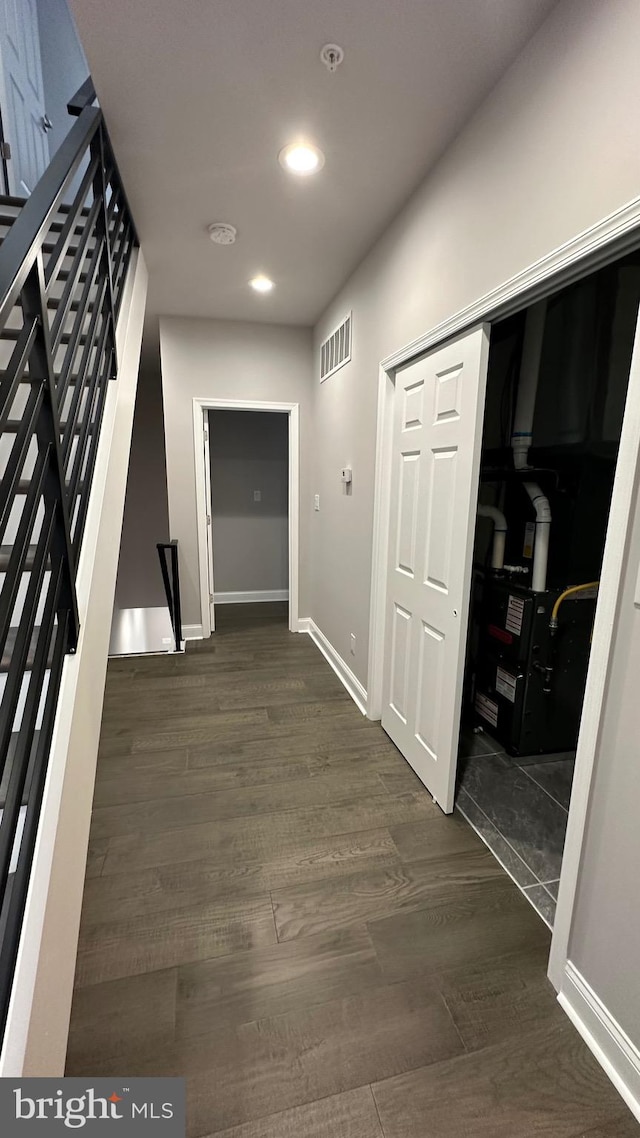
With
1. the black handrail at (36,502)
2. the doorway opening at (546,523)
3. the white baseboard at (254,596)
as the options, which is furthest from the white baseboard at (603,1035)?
the white baseboard at (254,596)

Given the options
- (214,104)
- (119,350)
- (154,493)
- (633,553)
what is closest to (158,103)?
(214,104)

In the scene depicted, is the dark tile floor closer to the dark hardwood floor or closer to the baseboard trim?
the dark hardwood floor

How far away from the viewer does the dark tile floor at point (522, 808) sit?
1751mm

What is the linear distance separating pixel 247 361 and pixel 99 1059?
4.08 m

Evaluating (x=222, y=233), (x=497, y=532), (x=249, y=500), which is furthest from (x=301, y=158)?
(x=249, y=500)

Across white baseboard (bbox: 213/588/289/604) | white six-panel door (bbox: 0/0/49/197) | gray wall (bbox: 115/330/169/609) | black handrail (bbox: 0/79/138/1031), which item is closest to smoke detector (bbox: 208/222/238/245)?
black handrail (bbox: 0/79/138/1031)

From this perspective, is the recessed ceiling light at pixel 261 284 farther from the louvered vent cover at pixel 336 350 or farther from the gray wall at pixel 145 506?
the gray wall at pixel 145 506

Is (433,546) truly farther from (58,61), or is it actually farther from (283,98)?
(58,61)

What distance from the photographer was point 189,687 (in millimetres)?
3236

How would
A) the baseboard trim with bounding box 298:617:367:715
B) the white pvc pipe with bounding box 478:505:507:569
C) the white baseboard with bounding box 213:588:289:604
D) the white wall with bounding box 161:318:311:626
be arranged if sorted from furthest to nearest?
the white baseboard with bounding box 213:588:289:604 < the white wall with bounding box 161:318:311:626 < the baseboard trim with bounding box 298:617:367:715 < the white pvc pipe with bounding box 478:505:507:569

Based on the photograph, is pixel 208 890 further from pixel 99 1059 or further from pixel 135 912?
pixel 99 1059

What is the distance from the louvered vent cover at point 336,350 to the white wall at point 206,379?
16.0 inches

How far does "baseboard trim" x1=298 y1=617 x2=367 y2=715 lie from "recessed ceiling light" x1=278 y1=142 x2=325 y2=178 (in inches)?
106

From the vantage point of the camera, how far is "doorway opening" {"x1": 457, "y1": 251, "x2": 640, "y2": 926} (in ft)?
7.30
